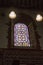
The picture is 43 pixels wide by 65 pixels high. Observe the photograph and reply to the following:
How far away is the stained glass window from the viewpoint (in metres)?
10.1

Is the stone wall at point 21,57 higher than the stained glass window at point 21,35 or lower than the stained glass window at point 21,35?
lower

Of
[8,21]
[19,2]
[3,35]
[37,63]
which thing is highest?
[19,2]

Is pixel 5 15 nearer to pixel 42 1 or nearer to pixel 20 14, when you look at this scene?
pixel 20 14

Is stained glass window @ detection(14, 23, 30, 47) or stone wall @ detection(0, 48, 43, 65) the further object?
stained glass window @ detection(14, 23, 30, 47)

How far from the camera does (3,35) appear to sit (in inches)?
394

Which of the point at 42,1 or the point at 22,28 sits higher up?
the point at 42,1

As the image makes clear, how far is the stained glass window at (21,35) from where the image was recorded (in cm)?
1014

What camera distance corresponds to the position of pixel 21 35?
10.4 metres

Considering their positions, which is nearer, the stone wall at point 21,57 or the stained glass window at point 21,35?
the stone wall at point 21,57

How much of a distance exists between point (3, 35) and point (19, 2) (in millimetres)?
2026

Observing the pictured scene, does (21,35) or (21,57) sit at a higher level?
(21,35)

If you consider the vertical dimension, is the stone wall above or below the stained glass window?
below

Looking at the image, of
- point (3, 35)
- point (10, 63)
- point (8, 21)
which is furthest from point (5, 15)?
point (10, 63)

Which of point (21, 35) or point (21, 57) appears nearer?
point (21, 57)
